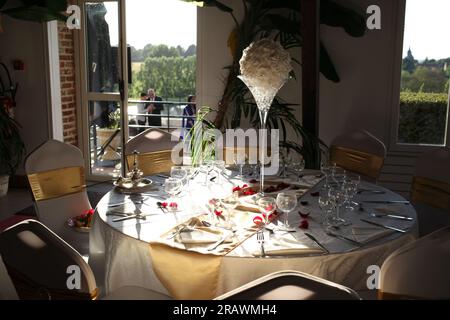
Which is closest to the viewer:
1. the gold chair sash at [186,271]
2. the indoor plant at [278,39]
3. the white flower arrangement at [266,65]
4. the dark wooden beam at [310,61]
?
the gold chair sash at [186,271]

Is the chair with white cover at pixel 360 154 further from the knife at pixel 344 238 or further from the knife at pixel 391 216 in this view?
the knife at pixel 344 238

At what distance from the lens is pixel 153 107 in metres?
6.54

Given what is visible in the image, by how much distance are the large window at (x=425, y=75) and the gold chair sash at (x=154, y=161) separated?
8.50ft

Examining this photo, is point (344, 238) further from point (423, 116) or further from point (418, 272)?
point (423, 116)

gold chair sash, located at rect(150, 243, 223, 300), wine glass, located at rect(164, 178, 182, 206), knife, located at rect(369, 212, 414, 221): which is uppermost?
wine glass, located at rect(164, 178, 182, 206)

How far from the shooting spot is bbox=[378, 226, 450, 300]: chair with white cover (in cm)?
157

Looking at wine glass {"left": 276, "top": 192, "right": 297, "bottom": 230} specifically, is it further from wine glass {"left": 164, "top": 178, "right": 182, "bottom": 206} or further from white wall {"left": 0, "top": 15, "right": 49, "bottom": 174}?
white wall {"left": 0, "top": 15, "right": 49, "bottom": 174}

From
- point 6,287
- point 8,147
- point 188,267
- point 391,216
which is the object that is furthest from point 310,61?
point 8,147

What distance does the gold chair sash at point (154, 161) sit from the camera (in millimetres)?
3598

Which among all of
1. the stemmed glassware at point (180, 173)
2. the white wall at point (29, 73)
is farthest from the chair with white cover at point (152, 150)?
the white wall at point (29, 73)

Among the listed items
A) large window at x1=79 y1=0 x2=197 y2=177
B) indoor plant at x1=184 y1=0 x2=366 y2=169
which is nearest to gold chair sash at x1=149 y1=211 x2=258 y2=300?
indoor plant at x1=184 y1=0 x2=366 y2=169

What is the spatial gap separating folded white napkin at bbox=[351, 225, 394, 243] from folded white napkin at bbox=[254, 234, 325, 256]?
0.73ft
